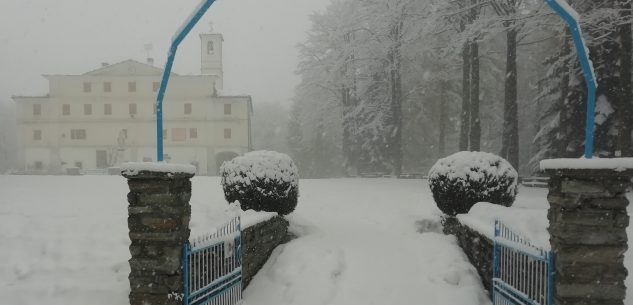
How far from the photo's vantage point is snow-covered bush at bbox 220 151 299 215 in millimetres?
8766

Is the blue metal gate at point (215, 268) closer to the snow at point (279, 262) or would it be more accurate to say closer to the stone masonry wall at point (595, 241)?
the snow at point (279, 262)

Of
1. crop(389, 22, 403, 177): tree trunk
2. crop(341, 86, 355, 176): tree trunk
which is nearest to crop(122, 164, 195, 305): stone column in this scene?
crop(389, 22, 403, 177): tree trunk

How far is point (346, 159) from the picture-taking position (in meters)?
32.6

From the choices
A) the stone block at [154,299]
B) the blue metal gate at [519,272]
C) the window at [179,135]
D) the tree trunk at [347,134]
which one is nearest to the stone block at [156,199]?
the stone block at [154,299]

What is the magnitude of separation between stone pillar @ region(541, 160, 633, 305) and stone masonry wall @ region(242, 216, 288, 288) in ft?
13.6

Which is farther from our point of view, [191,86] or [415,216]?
[191,86]

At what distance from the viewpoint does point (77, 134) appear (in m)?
45.5

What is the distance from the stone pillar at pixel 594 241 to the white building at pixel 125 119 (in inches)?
1652

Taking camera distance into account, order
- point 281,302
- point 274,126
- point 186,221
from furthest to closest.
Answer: point 274,126
point 281,302
point 186,221

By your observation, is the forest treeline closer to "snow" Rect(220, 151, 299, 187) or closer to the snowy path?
the snowy path

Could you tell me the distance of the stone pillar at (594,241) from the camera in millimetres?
4363

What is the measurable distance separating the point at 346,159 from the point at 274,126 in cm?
3887

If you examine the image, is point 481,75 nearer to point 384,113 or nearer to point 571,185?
point 384,113

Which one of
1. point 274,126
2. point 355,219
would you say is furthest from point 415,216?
point 274,126
